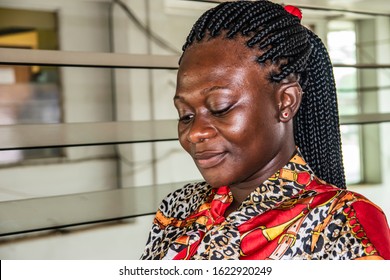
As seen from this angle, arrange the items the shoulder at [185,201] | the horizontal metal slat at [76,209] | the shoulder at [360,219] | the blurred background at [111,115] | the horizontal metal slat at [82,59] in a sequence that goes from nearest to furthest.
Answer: the shoulder at [360,219]
the shoulder at [185,201]
the horizontal metal slat at [82,59]
the horizontal metal slat at [76,209]
the blurred background at [111,115]

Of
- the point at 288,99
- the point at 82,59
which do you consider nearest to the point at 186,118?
the point at 288,99

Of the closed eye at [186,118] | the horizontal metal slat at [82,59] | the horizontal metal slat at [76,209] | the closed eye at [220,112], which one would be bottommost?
the horizontal metal slat at [76,209]

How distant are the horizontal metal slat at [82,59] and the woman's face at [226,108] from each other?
0.63m

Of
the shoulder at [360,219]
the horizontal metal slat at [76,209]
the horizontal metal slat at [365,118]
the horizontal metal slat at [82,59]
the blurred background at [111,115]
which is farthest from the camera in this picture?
the horizontal metal slat at [365,118]

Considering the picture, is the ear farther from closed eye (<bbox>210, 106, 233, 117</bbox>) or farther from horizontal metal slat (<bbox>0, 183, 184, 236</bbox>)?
horizontal metal slat (<bbox>0, 183, 184, 236</bbox>)

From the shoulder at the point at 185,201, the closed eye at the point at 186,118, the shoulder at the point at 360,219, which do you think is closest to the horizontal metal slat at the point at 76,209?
the shoulder at the point at 185,201

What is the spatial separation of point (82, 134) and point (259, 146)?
0.79m

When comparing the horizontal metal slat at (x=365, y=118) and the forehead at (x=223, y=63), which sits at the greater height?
the forehead at (x=223, y=63)

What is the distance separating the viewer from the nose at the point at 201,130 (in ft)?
2.89

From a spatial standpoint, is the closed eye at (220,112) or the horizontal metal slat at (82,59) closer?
the closed eye at (220,112)

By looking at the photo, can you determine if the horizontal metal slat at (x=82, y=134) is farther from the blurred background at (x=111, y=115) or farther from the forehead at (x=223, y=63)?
the forehead at (x=223, y=63)

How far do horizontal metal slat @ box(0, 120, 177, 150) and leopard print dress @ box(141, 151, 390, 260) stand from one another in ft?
1.87
